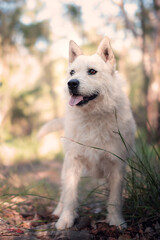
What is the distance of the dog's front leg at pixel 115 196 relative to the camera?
277 centimetres

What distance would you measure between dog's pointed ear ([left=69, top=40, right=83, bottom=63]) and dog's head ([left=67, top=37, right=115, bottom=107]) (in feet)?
0.05

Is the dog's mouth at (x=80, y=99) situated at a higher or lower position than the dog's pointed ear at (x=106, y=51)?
lower

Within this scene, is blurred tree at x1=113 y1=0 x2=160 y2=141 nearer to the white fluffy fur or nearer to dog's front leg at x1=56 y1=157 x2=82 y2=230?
the white fluffy fur

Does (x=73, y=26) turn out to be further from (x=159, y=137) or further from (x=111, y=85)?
(x=111, y=85)

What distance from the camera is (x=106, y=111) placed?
3010mm

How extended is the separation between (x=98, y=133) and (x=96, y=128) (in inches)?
2.9

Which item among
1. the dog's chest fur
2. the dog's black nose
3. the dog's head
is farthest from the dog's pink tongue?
the dog's chest fur

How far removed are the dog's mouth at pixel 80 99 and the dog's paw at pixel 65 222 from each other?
1353 mm

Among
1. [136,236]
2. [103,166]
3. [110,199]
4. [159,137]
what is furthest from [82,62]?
[159,137]

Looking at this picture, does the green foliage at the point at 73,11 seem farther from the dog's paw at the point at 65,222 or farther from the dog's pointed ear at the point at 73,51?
the dog's paw at the point at 65,222

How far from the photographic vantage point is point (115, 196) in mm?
2928

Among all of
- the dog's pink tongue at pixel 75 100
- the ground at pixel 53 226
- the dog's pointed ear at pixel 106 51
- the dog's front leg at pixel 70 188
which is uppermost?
the dog's pointed ear at pixel 106 51

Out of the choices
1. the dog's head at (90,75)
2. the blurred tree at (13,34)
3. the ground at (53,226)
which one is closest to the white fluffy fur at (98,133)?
the dog's head at (90,75)

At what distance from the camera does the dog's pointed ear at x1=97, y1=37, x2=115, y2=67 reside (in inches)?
123
